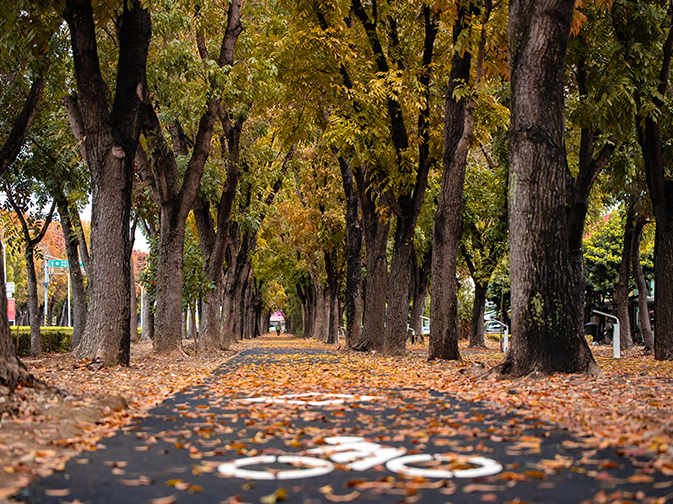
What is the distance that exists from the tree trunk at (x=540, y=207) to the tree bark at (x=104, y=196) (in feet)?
22.2

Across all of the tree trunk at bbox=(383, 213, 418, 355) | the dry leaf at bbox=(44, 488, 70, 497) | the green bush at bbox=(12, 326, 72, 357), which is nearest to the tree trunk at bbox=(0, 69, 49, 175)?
the green bush at bbox=(12, 326, 72, 357)

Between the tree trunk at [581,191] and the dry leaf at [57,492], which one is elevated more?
Result: the tree trunk at [581,191]

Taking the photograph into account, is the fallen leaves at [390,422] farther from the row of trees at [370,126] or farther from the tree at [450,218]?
the tree at [450,218]

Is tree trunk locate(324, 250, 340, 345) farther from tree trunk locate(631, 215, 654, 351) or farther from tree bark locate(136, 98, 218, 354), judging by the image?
tree bark locate(136, 98, 218, 354)

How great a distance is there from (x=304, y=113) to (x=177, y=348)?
7.70 meters

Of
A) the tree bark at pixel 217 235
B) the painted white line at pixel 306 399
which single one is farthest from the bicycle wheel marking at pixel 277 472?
the tree bark at pixel 217 235

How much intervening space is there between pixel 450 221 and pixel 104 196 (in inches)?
282

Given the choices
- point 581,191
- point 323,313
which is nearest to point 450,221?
point 581,191

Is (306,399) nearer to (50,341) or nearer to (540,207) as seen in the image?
(540,207)

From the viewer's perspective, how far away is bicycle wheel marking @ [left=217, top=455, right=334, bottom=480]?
4145 mm

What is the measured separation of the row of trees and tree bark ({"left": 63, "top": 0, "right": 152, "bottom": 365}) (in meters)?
0.04

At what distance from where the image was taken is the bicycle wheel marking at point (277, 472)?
4.14m

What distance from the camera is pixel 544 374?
9.12 meters

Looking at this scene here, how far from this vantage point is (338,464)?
442 centimetres
